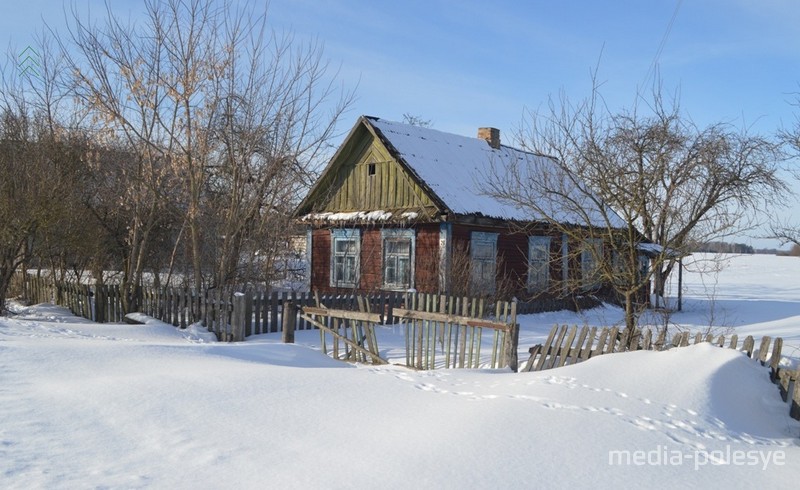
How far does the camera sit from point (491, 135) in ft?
72.2

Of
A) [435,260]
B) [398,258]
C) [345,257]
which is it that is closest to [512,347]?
[435,260]

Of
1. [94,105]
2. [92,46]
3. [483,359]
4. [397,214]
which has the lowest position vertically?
[483,359]

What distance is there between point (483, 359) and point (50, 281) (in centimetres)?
1348

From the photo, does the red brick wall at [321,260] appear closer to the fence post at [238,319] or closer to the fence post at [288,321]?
the fence post at [238,319]

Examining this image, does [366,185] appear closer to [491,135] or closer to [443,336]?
[491,135]

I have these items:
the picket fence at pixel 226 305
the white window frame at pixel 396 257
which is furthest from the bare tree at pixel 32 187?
the white window frame at pixel 396 257

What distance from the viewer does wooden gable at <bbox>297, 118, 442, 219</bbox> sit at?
56.9 ft

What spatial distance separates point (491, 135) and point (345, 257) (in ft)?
22.8

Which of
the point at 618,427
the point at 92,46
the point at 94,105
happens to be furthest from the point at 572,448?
the point at 92,46

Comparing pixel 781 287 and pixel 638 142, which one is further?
pixel 781 287

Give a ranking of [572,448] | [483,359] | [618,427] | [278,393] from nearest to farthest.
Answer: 1. [572,448]
2. [618,427]
3. [278,393]
4. [483,359]

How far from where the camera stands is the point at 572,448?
13.6 ft

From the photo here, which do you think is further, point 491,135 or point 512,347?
point 491,135

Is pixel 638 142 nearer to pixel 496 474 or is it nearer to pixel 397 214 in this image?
pixel 496 474
